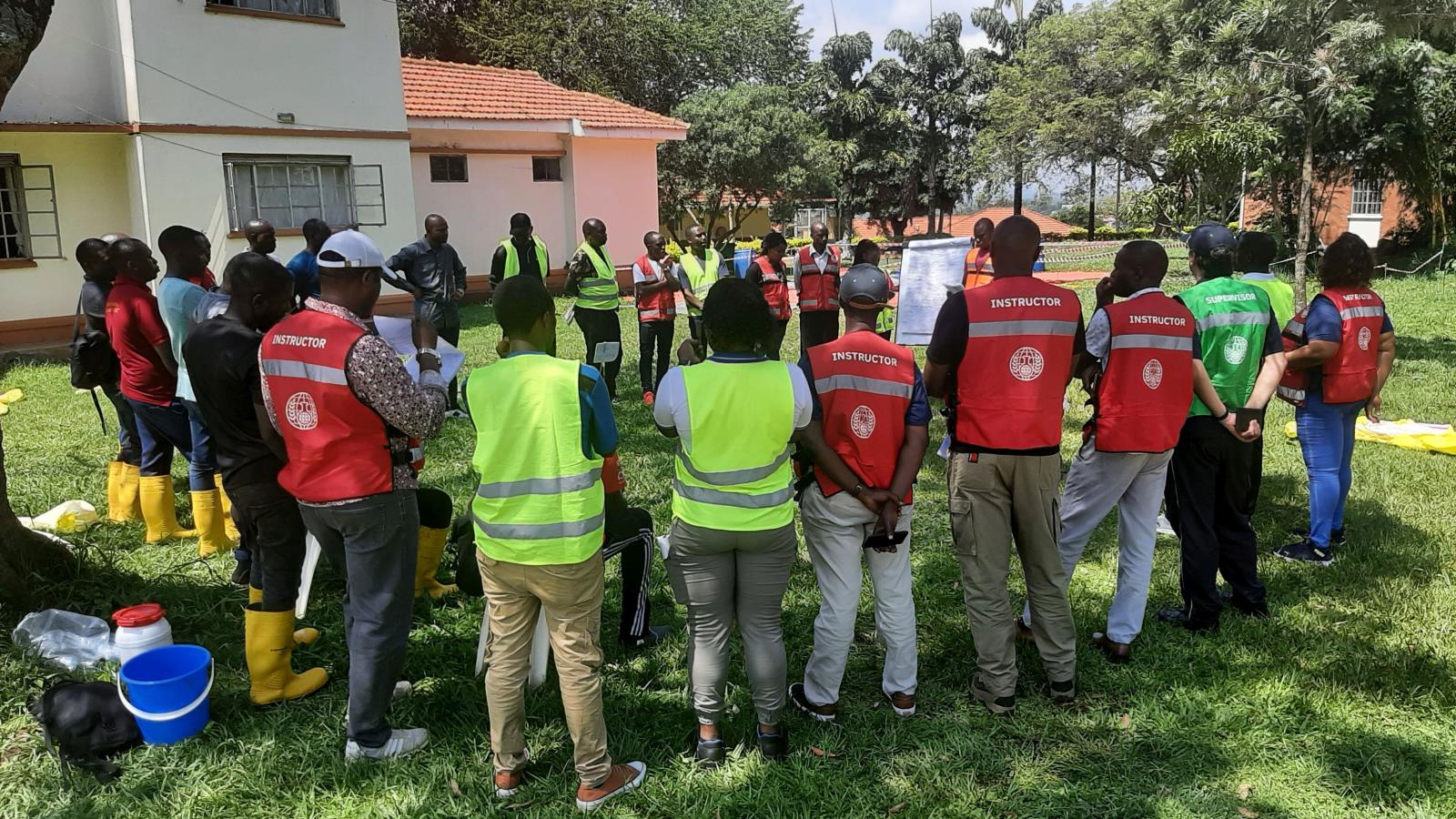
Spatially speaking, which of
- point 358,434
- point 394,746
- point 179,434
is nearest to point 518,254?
point 179,434

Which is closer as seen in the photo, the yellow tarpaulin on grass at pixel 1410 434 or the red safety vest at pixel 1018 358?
the red safety vest at pixel 1018 358

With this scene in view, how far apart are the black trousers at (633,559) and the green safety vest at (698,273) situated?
504 cm

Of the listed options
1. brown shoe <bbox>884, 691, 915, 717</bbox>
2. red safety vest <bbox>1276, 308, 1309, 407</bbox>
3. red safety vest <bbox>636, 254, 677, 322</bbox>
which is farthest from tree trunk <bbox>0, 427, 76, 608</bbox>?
red safety vest <bbox>1276, 308, 1309, 407</bbox>

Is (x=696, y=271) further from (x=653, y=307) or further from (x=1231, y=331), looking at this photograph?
(x=1231, y=331)

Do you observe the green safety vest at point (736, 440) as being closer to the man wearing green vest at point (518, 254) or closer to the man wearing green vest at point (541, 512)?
the man wearing green vest at point (541, 512)

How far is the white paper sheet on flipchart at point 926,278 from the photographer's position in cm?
632

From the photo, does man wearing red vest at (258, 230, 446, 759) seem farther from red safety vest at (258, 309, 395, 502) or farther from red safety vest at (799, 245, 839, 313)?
red safety vest at (799, 245, 839, 313)

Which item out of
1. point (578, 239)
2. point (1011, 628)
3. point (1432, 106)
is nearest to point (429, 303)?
point (1011, 628)

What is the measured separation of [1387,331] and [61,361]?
14964mm

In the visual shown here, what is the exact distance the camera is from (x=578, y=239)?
20828 millimetres

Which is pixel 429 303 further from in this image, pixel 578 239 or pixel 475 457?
pixel 578 239

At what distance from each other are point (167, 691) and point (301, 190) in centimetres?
1292

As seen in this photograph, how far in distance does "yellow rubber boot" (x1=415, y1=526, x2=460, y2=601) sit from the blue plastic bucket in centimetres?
117

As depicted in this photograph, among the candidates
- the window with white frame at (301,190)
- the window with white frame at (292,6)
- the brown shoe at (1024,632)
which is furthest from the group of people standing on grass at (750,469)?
the window with white frame at (292,6)
